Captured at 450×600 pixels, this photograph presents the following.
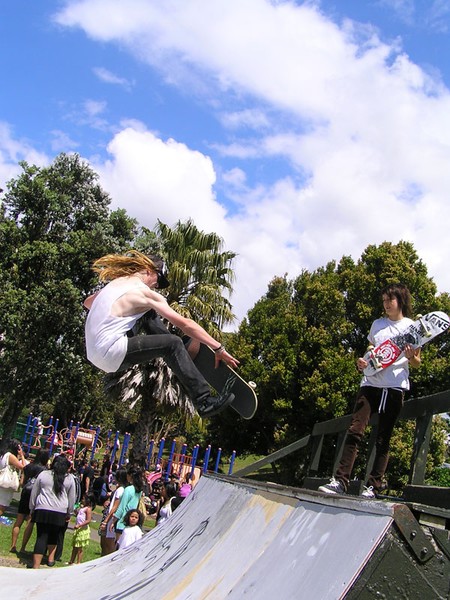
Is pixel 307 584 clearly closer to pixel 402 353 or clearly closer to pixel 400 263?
pixel 402 353

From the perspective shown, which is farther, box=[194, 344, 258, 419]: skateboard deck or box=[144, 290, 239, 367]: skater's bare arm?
box=[194, 344, 258, 419]: skateboard deck

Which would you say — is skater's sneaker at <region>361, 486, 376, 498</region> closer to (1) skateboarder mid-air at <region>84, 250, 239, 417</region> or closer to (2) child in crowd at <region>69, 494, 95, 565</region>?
(1) skateboarder mid-air at <region>84, 250, 239, 417</region>

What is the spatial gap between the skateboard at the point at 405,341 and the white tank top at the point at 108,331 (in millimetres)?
1759

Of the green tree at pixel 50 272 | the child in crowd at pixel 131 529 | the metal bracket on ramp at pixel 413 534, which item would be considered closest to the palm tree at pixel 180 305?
the green tree at pixel 50 272

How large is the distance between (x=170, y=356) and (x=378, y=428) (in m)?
1.63

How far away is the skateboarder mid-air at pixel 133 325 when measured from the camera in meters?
3.82

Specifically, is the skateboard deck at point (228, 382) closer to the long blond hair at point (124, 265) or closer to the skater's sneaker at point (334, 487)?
the skater's sneaker at point (334, 487)

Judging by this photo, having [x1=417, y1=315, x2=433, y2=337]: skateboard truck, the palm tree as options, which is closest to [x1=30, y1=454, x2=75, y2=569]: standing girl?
[x1=417, y1=315, x2=433, y2=337]: skateboard truck

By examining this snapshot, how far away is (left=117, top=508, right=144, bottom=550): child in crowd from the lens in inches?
288

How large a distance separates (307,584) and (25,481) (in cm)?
895

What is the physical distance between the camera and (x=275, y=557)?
2.17m

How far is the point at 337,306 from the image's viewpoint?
29172 millimetres

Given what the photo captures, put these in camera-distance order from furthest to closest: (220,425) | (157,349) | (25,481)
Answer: (220,425) → (25,481) → (157,349)

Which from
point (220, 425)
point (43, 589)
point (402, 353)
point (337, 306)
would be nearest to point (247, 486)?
point (43, 589)
